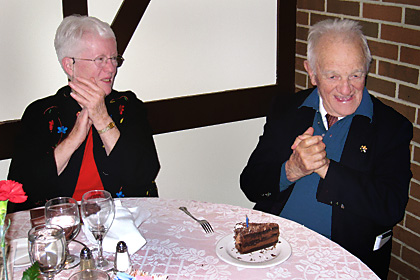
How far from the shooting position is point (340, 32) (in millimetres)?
2127

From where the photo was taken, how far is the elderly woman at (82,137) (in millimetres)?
2234

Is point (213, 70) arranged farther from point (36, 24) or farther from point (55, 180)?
point (55, 180)

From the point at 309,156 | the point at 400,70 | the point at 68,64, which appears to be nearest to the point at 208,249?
the point at 309,156

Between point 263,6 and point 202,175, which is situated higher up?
point 263,6

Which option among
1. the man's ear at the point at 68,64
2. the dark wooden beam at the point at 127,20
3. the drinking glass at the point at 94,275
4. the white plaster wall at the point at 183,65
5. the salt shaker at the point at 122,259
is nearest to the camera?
the drinking glass at the point at 94,275

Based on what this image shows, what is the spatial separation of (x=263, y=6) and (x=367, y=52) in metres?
1.25

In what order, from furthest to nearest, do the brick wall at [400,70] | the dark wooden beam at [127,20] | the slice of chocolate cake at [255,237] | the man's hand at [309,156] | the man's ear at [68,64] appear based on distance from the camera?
the dark wooden beam at [127,20] < the brick wall at [400,70] < the man's ear at [68,64] < the man's hand at [309,156] < the slice of chocolate cake at [255,237]

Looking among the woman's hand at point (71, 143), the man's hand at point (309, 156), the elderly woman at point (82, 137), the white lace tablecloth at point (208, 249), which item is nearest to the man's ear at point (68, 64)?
the elderly woman at point (82, 137)

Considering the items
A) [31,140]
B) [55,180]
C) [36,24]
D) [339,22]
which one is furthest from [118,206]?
[36,24]

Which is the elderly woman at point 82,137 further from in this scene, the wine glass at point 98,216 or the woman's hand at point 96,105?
the wine glass at point 98,216

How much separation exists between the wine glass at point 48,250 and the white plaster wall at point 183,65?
1.47 metres

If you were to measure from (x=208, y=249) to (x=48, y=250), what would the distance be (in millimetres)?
494

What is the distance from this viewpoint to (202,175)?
3342 millimetres

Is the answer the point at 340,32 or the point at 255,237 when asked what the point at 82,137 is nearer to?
the point at 255,237
